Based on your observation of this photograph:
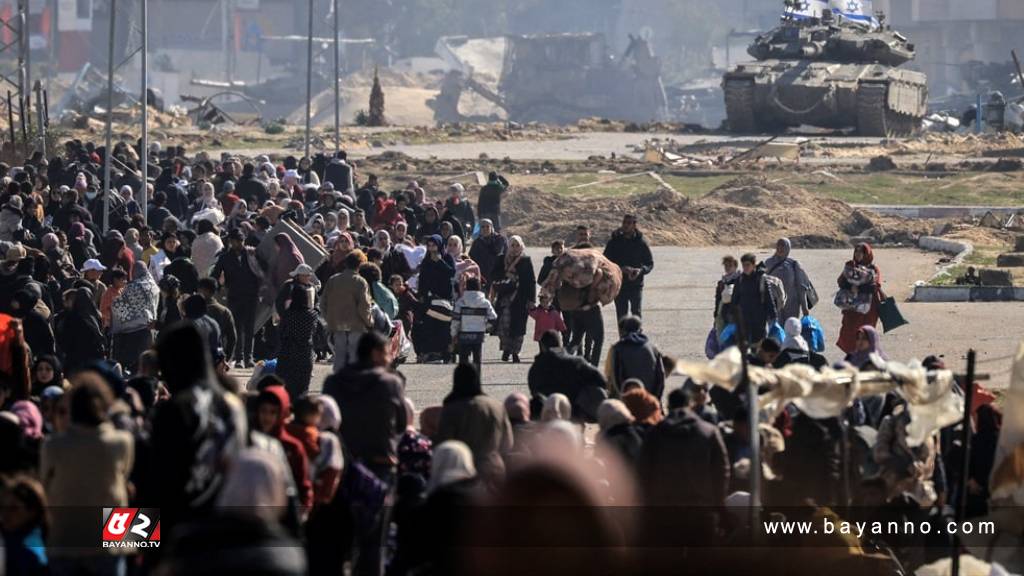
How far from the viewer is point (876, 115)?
5375 cm

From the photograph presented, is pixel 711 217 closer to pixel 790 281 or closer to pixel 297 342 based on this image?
pixel 790 281

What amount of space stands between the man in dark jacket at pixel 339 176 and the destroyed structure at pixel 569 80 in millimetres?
68311

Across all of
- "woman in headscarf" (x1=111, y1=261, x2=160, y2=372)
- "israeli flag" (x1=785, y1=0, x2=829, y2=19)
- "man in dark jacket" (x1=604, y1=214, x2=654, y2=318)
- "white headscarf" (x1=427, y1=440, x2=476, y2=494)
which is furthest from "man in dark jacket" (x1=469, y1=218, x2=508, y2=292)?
"israeli flag" (x1=785, y1=0, x2=829, y2=19)

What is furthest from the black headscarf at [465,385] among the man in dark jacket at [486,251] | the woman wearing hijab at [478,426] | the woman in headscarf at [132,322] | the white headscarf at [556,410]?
the man in dark jacket at [486,251]

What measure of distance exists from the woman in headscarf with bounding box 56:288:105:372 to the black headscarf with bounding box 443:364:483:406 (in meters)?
5.59

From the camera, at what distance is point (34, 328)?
15336mm

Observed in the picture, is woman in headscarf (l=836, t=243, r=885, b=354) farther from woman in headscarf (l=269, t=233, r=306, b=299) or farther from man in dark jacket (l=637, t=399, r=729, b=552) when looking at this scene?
man in dark jacket (l=637, t=399, r=729, b=552)

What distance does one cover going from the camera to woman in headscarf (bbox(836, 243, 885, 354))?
18.3 metres

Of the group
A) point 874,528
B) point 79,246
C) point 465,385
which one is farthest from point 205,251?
point 874,528

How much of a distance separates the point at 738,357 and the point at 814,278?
62.8 ft

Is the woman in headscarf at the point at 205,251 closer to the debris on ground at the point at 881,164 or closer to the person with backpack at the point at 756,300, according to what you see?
the person with backpack at the point at 756,300

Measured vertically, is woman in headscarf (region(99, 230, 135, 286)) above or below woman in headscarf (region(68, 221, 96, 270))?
above

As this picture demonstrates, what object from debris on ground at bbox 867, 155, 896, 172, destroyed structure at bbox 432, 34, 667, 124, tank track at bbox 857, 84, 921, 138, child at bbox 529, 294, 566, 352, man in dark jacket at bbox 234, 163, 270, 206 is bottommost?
destroyed structure at bbox 432, 34, 667, 124

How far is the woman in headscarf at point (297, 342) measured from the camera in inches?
643
